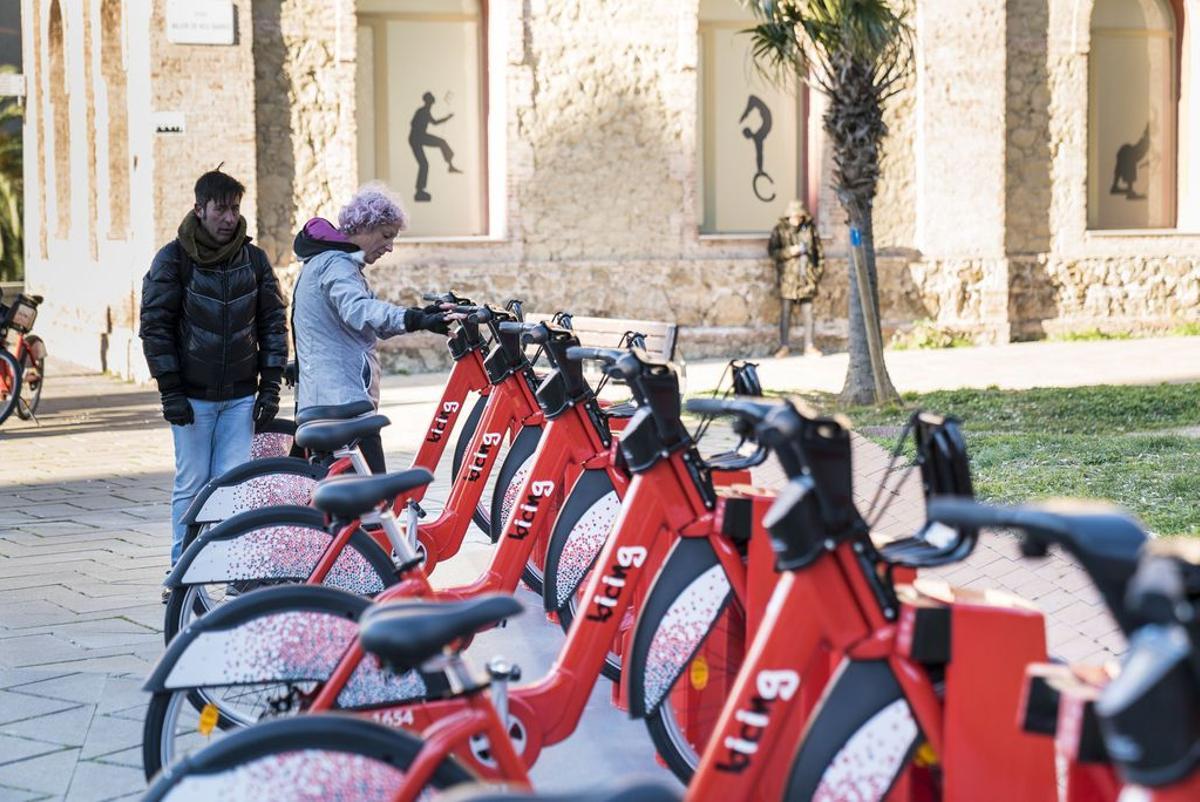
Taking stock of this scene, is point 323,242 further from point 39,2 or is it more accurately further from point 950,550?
point 39,2

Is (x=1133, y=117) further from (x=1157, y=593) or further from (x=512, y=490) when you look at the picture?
(x=1157, y=593)

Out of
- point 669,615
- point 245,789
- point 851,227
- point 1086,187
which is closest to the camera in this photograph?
point 245,789

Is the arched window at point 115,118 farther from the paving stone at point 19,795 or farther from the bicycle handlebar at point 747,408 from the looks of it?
the bicycle handlebar at point 747,408

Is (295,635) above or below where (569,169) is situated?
below

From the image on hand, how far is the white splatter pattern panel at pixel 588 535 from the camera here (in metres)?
5.11

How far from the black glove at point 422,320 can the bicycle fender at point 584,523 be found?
0.80 meters

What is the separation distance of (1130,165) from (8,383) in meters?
13.6

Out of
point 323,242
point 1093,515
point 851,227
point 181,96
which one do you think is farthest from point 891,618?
point 181,96

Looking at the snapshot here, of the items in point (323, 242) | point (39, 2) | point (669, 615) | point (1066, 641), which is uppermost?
point (39, 2)

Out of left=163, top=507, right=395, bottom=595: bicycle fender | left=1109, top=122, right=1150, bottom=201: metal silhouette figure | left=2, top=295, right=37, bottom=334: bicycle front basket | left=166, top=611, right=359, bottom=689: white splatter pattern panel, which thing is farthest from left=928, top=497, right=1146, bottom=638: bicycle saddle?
left=1109, top=122, right=1150, bottom=201: metal silhouette figure

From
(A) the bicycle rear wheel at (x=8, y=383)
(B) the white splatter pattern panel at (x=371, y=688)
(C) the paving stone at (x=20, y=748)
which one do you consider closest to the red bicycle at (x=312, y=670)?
(B) the white splatter pattern panel at (x=371, y=688)

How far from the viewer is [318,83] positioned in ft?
56.9

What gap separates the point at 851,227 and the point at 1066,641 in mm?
8205

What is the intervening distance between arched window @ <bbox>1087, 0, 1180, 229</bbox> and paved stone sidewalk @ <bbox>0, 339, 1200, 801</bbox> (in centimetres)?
1076
